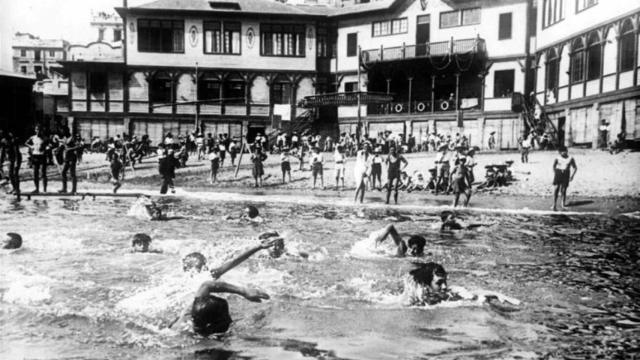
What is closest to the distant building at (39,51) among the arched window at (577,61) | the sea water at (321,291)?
the arched window at (577,61)

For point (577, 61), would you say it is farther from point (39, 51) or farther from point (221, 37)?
point (39, 51)

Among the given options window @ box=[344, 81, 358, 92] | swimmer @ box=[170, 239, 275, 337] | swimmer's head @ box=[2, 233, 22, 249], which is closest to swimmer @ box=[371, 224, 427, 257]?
swimmer @ box=[170, 239, 275, 337]

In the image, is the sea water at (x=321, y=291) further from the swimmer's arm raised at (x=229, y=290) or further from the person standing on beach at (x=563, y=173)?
the person standing on beach at (x=563, y=173)

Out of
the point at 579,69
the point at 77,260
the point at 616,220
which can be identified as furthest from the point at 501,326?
the point at 579,69

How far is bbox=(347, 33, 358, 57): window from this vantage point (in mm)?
41000

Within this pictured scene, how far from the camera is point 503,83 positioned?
121 feet

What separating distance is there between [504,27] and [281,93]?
605 inches

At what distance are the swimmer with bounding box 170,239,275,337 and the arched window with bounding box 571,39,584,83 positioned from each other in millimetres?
25282

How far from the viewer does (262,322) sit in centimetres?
719

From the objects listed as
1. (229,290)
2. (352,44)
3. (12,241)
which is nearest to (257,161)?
(12,241)

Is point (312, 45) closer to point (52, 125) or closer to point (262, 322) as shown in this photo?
point (52, 125)

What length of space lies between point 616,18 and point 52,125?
113 ft

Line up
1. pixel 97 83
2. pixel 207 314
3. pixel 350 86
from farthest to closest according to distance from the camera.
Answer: pixel 350 86, pixel 97 83, pixel 207 314

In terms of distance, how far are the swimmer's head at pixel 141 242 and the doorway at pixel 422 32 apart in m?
30.9
